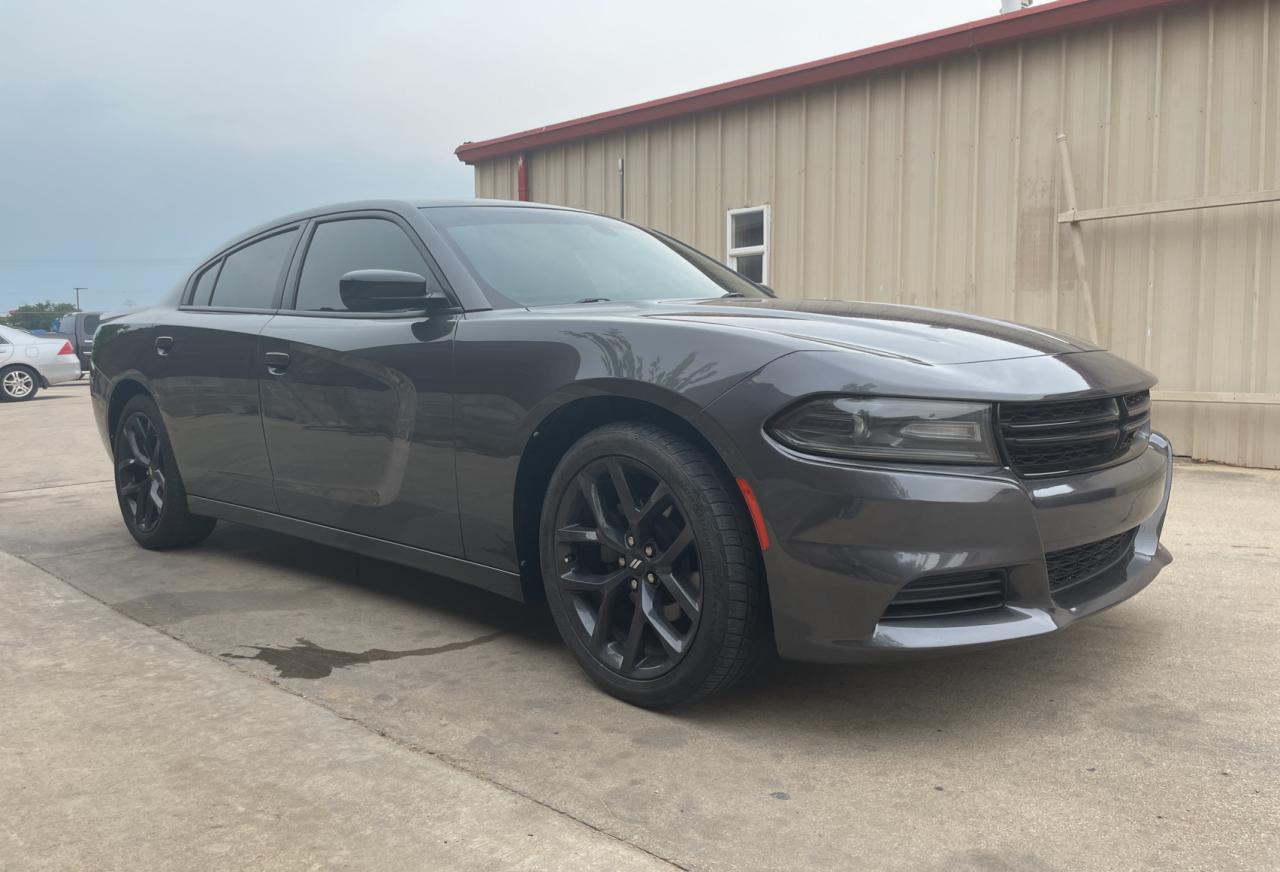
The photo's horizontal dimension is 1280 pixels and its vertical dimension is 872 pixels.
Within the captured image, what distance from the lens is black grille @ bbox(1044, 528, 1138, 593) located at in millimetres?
2670

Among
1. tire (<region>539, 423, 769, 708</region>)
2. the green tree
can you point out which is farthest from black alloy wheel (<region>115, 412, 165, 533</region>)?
the green tree

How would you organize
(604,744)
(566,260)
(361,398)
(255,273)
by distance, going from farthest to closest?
(255,273)
(566,260)
(361,398)
(604,744)

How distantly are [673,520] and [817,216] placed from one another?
7.55 metres

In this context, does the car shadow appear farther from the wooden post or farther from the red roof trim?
the red roof trim

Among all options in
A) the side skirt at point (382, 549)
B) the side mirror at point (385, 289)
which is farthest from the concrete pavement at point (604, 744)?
the side mirror at point (385, 289)

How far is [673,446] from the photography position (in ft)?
Answer: 8.98

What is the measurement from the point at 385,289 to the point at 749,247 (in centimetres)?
765

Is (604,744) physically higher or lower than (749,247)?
lower


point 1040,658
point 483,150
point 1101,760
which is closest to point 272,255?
point 1040,658

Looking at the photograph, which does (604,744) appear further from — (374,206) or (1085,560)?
(374,206)

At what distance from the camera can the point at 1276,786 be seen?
232 cm

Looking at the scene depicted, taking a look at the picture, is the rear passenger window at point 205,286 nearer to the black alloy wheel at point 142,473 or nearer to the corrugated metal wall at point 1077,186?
the black alloy wheel at point 142,473

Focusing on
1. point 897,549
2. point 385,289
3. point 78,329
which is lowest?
point 897,549

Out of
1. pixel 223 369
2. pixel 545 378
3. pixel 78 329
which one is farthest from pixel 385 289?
pixel 78 329
